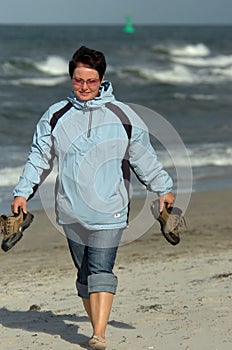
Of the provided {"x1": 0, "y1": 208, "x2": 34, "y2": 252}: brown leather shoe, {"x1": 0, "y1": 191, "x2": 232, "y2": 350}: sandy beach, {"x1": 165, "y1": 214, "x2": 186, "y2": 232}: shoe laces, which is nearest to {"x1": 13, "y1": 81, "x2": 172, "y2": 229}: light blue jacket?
{"x1": 0, "y1": 208, "x2": 34, "y2": 252}: brown leather shoe

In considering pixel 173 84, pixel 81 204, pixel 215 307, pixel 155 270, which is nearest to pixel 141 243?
pixel 155 270

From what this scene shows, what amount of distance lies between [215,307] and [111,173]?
1.59 metres

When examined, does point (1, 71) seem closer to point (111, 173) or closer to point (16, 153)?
point (16, 153)

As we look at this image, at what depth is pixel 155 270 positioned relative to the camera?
737 cm

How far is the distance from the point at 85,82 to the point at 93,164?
415 mm

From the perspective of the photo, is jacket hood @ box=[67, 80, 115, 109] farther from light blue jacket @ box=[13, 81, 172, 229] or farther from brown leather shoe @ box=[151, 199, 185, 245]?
brown leather shoe @ box=[151, 199, 185, 245]

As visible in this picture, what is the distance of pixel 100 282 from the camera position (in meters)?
4.77

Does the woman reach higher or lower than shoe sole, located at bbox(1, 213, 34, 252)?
higher

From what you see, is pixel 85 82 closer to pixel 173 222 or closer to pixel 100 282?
pixel 173 222

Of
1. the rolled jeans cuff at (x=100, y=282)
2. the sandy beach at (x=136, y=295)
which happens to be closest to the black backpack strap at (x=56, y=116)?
the rolled jeans cuff at (x=100, y=282)

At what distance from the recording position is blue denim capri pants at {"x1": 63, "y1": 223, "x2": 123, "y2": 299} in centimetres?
475

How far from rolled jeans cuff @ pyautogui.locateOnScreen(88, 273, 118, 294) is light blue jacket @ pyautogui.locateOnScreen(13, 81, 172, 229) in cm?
26

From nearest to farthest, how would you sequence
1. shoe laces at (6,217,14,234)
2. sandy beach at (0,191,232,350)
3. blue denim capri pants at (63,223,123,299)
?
shoe laces at (6,217,14,234) < blue denim capri pants at (63,223,123,299) < sandy beach at (0,191,232,350)

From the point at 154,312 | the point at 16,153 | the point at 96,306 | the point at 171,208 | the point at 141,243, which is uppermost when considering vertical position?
the point at 171,208
